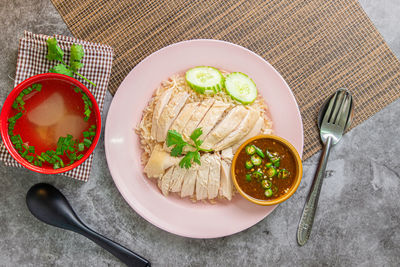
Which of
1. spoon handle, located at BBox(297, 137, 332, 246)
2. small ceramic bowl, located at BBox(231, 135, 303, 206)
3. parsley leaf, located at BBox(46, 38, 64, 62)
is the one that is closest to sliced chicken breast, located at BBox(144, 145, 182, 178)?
small ceramic bowl, located at BBox(231, 135, 303, 206)

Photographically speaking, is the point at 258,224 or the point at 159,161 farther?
the point at 258,224

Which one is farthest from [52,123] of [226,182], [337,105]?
[337,105]

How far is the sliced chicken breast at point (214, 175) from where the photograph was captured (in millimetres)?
2424

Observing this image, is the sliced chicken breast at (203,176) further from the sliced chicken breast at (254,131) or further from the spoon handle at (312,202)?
the spoon handle at (312,202)

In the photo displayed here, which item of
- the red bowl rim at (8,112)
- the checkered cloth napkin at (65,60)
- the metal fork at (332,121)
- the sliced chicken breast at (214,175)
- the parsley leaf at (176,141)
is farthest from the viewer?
the metal fork at (332,121)

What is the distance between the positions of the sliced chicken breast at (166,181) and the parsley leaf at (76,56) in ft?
3.13

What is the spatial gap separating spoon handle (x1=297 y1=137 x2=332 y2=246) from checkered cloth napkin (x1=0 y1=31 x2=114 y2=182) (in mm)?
1641

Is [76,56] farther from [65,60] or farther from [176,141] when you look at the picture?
[176,141]

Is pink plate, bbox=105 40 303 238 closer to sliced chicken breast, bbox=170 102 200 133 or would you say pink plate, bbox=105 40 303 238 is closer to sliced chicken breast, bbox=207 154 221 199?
sliced chicken breast, bbox=207 154 221 199

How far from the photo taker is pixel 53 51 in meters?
2.46

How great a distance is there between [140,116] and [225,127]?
2.06 feet

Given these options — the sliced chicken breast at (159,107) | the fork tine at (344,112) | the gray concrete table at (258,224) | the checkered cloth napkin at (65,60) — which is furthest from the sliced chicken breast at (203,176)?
the fork tine at (344,112)

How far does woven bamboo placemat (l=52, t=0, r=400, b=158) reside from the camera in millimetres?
2721

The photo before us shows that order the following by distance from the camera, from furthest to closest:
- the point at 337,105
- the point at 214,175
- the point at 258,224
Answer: the point at 258,224
the point at 337,105
the point at 214,175
